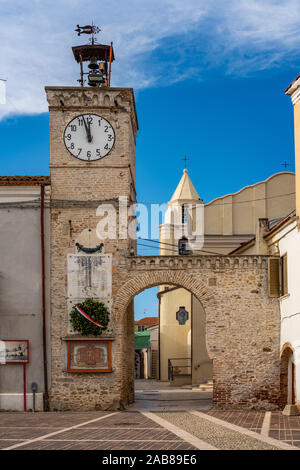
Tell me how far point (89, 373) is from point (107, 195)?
5793 millimetres

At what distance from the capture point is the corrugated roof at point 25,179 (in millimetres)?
23203

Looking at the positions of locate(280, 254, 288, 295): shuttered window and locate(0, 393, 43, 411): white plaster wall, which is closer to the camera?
locate(280, 254, 288, 295): shuttered window

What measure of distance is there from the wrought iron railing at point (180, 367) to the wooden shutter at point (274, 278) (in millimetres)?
15350

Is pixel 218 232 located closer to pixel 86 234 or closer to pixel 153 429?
pixel 86 234

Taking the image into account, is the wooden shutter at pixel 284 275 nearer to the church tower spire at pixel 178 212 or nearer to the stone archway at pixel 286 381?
the stone archway at pixel 286 381

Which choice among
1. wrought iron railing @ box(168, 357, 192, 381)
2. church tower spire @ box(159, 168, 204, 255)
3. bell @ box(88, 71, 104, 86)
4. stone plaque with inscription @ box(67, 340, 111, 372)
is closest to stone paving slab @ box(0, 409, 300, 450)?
stone plaque with inscription @ box(67, 340, 111, 372)

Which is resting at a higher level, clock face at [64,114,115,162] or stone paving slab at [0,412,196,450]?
clock face at [64,114,115,162]

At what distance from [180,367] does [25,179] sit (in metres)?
18.6

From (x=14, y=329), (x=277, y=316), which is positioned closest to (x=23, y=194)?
(x=14, y=329)

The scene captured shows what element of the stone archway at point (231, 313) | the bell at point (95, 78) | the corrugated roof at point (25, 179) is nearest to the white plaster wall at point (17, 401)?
the stone archway at point (231, 313)

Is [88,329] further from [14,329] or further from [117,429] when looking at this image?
[117,429]

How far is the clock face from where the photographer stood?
928 inches

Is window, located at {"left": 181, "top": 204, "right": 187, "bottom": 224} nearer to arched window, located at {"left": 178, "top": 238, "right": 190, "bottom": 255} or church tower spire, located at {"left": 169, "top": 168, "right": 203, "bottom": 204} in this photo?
church tower spire, located at {"left": 169, "top": 168, "right": 203, "bottom": 204}

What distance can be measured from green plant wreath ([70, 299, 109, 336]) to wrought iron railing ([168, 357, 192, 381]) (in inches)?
593
